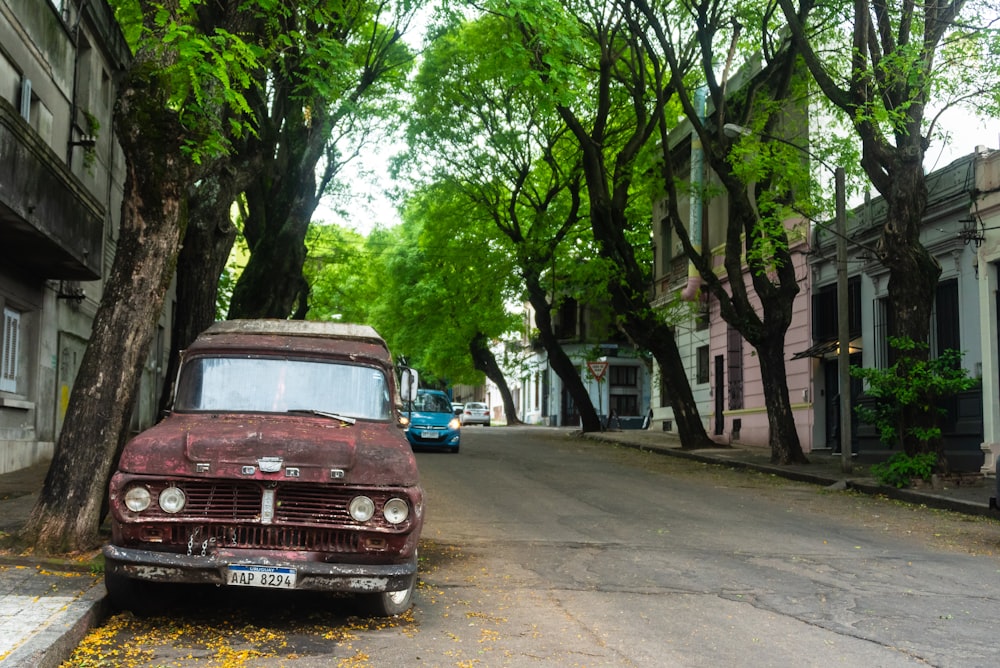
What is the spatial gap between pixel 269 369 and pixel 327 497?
74.1 inches

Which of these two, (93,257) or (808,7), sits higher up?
(808,7)

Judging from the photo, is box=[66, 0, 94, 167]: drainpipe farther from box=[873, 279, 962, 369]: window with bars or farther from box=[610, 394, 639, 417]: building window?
box=[610, 394, 639, 417]: building window

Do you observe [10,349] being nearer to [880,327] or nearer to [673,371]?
[673,371]

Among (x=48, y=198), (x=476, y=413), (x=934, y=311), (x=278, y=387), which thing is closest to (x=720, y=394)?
(x=934, y=311)

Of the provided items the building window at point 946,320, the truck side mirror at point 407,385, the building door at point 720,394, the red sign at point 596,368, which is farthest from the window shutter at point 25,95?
the building door at point 720,394

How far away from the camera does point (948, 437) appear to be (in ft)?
67.2

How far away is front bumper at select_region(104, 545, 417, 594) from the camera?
6.48 meters

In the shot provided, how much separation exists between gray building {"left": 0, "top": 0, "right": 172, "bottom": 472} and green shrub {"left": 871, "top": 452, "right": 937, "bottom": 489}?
14300 mm

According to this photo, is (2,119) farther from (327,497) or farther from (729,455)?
(729,455)

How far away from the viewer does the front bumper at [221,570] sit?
6.48 meters

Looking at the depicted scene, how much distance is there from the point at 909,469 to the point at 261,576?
1355 cm

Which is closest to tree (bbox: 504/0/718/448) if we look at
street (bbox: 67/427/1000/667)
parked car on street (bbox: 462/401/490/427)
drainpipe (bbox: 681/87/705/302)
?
drainpipe (bbox: 681/87/705/302)

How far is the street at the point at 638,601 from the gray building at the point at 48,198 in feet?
25.5

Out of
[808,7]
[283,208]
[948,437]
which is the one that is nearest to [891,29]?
[808,7]
